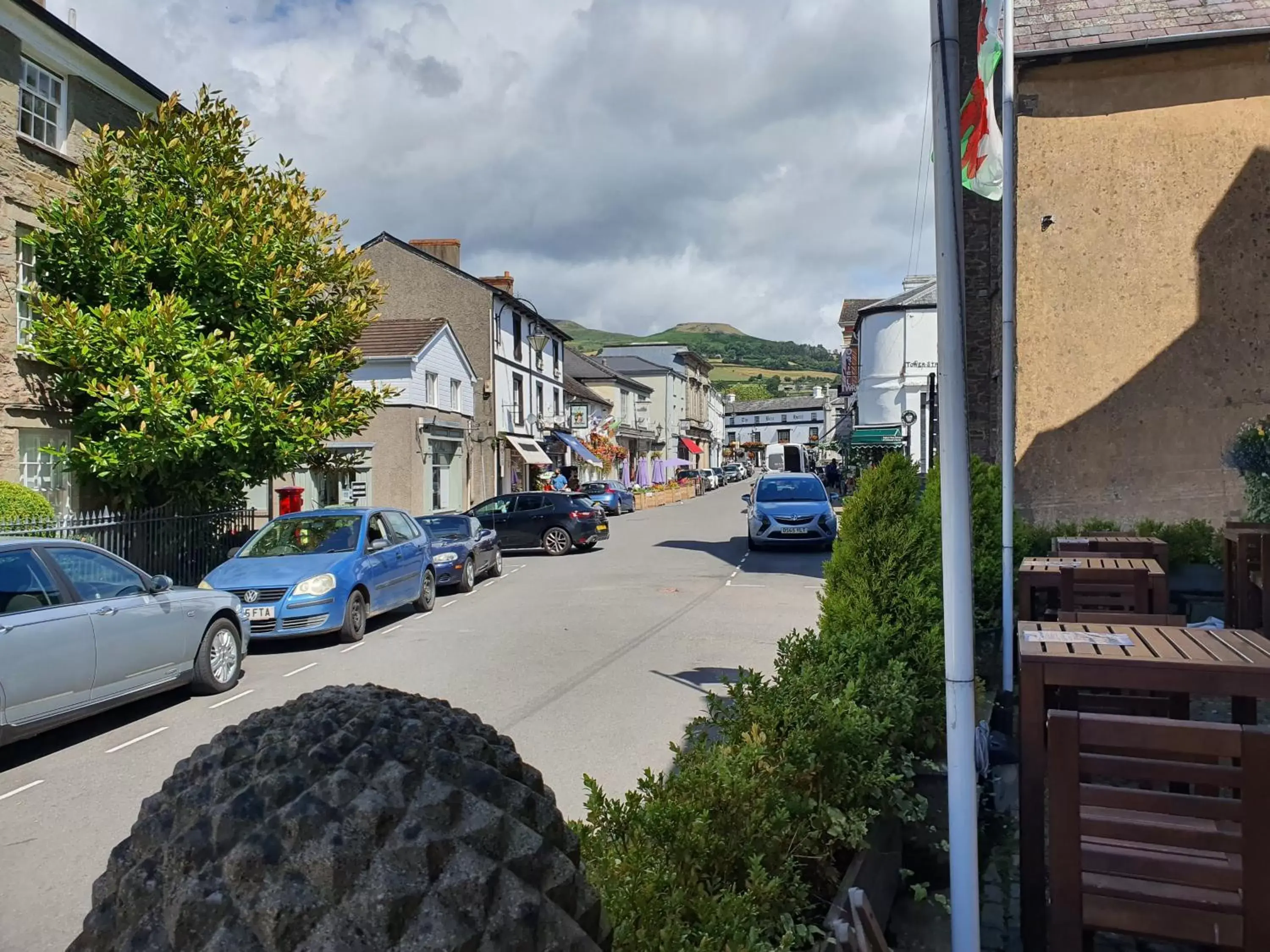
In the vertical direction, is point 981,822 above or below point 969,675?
below

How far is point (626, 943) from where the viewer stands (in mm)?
2436

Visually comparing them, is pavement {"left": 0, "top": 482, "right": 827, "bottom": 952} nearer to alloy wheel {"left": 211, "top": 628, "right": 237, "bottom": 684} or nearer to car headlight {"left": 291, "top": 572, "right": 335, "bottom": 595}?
alloy wheel {"left": 211, "top": 628, "right": 237, "bottom": 684}

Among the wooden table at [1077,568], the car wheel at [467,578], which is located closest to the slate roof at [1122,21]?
the wooden table at [1077,568]

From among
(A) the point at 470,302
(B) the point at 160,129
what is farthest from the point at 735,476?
(B) the point at 160,129

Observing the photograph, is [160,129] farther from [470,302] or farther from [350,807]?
[470,302]

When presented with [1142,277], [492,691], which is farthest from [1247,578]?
[1142,277]

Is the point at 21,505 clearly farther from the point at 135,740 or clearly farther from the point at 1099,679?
the point at 1099,679

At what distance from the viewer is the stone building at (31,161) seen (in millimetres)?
13562

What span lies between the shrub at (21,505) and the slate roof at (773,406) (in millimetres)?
117447

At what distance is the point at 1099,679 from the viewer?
3664 mm

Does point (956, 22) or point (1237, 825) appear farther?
point (1237, 825)

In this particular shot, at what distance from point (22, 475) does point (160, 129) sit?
559 centimetres

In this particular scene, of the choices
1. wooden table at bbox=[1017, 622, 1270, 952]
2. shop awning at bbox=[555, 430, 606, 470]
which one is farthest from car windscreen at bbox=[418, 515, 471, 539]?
shop awning at bbox=[555, 430, 606, 470]

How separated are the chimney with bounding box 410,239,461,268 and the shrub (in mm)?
26709
